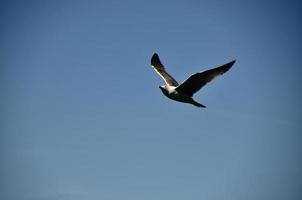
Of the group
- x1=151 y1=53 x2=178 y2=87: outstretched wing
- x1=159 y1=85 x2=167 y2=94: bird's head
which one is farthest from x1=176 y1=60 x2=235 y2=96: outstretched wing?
x1=151 y1=53 x2=178 y2=87: outstretched wing

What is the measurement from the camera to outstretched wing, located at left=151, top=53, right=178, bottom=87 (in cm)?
1976

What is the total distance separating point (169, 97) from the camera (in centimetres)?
1684

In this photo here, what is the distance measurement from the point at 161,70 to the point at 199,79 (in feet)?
21.8

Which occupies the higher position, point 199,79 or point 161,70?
point 161,70

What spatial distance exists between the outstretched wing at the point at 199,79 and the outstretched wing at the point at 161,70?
3.19 metres

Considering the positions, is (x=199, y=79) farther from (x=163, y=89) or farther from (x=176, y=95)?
(x=163, y=89)

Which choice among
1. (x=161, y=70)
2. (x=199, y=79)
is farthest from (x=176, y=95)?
(x=161, y=70)

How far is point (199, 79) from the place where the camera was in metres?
15.5

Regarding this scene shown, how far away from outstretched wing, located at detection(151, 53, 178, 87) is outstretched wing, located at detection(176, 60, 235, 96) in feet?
10.5

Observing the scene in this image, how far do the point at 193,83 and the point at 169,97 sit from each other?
1.66 meters

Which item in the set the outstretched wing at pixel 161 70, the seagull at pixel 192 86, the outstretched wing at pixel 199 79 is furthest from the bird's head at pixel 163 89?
the outstretched wing at pixel 161 70

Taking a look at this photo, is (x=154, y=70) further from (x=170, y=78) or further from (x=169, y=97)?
(x=169, y=97)

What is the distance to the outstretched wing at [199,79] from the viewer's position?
14898 millimetres

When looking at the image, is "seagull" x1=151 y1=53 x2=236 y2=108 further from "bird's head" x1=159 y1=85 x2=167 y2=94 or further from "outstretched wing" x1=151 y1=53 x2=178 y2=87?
"outstretched wing" x1=151 y1=53 x2=178 y2=87
